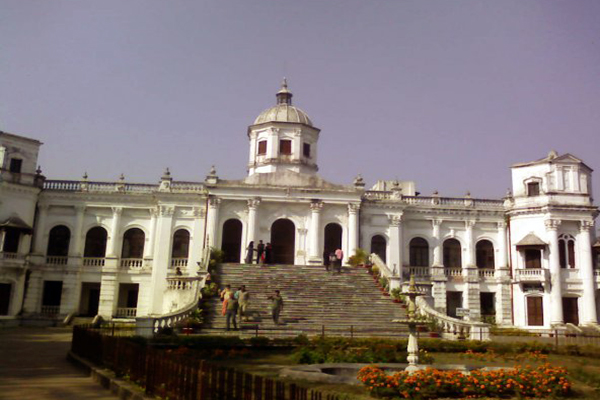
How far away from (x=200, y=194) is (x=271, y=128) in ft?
23.1

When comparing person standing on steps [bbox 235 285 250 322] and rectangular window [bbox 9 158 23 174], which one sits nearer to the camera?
person standing on steps [bbox 235 285 250 322]

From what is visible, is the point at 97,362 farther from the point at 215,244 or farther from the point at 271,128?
the point at 271,128

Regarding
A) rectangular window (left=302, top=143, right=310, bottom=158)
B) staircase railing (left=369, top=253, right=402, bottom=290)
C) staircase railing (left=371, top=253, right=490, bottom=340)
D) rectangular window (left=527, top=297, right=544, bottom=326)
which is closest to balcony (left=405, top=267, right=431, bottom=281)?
rectangular window (left=527, top=297, right=544, bottom=326)

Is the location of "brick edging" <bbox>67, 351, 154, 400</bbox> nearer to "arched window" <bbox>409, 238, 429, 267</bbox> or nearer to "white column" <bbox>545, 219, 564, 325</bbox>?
"arched window" <bbox>409, 238, 429, 267</bbox>

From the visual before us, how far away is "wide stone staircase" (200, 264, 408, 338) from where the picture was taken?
22.4 m

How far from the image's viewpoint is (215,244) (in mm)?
34625

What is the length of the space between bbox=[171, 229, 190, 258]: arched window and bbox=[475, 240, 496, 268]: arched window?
66.2ft

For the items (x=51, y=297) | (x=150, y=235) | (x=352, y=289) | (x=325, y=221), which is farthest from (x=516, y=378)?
(x=51, y=297)

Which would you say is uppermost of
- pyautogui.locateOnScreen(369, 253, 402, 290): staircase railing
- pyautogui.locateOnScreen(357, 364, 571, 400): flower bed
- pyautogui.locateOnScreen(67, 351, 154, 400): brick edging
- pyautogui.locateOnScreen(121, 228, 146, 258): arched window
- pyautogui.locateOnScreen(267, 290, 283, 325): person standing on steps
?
pyautogui.locateOnScreen(121, 228, 146, 258): arched window

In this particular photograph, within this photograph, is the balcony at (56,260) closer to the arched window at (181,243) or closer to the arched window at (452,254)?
the arched window at (181,243)

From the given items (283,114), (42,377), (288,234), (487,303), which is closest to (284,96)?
(283,114)

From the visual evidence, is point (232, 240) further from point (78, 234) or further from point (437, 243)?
point (437, 243)

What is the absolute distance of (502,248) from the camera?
37938mm

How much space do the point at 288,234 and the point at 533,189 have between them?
16943 mm
